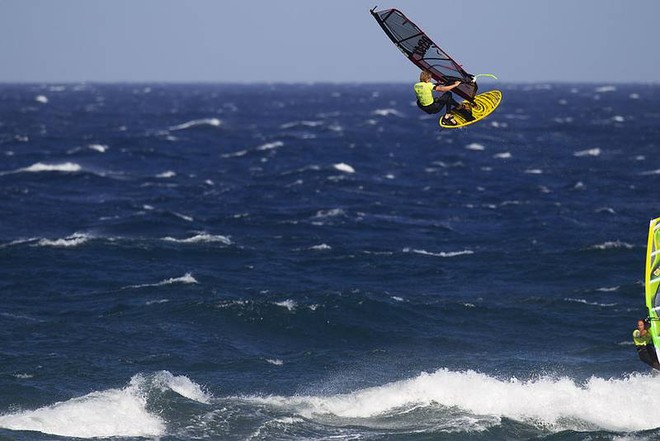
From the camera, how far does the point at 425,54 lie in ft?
96.7

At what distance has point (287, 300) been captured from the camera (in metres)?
44.6

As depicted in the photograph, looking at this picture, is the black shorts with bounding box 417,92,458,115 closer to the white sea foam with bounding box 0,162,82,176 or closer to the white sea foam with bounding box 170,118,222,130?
the white sea foam with bounding box 0,162,82,176

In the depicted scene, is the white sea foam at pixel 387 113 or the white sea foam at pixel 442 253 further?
the white sea foam at pixel 387 113

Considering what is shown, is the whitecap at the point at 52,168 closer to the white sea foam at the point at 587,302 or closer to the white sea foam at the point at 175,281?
the white sea foam at the point at 175,281

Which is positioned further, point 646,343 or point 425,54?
point 425,54

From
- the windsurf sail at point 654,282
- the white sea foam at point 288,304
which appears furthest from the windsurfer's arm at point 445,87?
Result: the white sea foam at point 288,304

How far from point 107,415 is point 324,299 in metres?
15.5

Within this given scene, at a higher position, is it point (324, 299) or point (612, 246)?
point (612, 246)

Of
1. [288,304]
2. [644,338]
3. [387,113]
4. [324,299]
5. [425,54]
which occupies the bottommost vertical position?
[288,304]

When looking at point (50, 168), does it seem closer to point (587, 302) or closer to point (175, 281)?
point (175, 281)

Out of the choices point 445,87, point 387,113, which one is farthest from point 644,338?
point 387,113

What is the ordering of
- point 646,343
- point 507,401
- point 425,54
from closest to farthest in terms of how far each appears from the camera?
point 646,343, point 425,54, point 507,401

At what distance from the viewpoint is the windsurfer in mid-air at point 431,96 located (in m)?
28.3

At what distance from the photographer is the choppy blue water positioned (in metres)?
31.8
